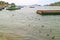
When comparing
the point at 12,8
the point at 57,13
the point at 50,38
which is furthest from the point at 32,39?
the point at 12,8

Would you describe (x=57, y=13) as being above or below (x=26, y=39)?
below

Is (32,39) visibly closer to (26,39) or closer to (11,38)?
(26,39)

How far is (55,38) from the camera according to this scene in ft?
55.9

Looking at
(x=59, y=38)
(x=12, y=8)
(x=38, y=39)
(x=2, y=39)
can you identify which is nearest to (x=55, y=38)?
(x=59, y=38)

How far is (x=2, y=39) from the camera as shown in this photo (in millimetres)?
15852

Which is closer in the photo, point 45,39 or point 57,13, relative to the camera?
point 45,39

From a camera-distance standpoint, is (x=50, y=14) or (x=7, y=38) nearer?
(x=7, y=38)

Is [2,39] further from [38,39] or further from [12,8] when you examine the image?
[12,8]

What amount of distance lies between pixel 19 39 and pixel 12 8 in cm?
6295

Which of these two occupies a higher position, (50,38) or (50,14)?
(50,38)

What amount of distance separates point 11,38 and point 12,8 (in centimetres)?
6239

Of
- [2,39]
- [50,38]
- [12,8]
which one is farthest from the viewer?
[12,8]

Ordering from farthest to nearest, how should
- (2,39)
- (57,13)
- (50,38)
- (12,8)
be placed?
(12,8)
(57,13)
(50,38)
(2,39)

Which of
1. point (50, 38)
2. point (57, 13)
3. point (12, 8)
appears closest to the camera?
point (50, 38)
